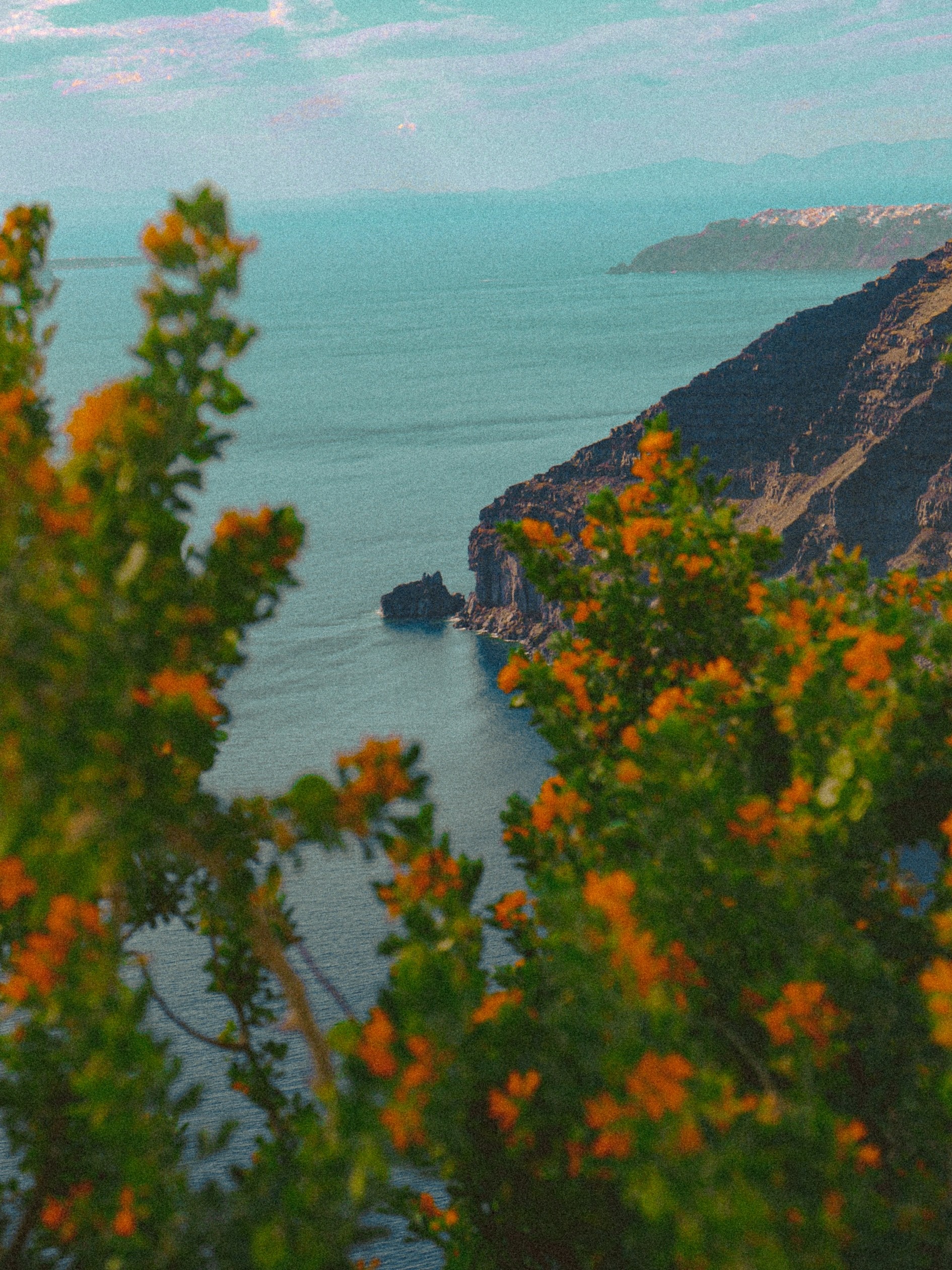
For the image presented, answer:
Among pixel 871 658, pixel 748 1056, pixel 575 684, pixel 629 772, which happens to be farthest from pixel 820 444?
pixel 748 1056

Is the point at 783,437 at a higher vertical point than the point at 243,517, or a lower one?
higher

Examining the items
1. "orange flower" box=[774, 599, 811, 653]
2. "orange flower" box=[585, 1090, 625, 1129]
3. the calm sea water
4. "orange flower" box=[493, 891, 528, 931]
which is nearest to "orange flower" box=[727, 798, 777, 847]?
"orange flower" box=[774, 599, 811, 653]

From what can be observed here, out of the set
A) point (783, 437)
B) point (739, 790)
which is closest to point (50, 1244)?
point (739, 790)

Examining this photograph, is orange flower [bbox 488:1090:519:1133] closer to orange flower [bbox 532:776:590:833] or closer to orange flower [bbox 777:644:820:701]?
orange flower [bbox 532:776:590:833]

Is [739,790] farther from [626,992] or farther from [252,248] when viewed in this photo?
[252,248]

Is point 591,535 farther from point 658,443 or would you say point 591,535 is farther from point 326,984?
point 326,984

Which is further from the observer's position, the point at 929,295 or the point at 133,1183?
the point at 929,295

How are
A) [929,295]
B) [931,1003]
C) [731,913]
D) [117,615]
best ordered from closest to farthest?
1. [931,1003]
2. [117,615]
3. [731,913]
4. [929,295]
